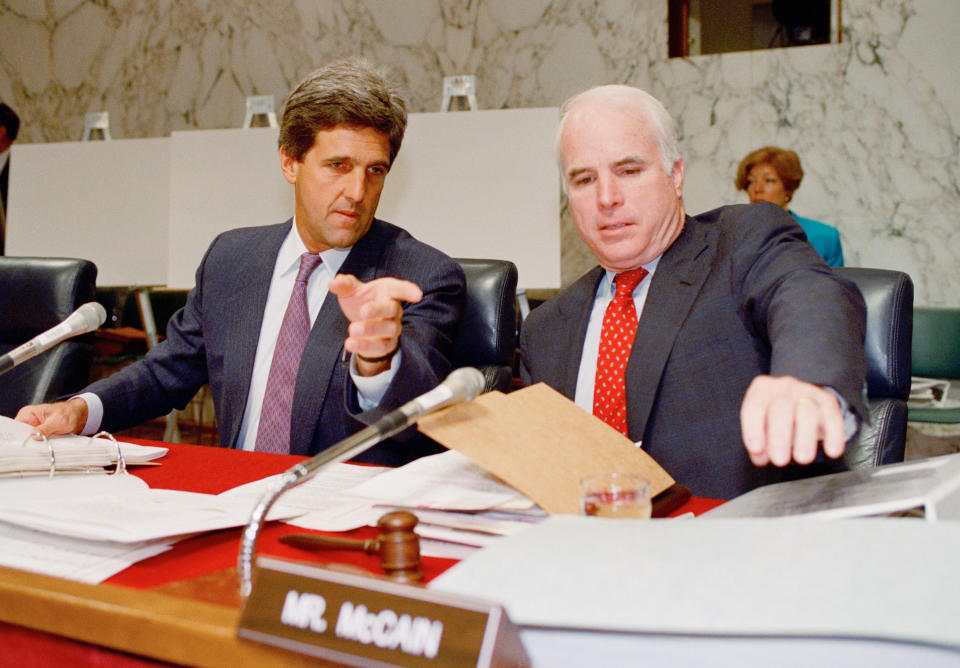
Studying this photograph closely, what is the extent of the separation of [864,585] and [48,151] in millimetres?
4919

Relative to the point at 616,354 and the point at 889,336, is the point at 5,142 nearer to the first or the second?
the point at 616,354

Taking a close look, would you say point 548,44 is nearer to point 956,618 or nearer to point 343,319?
point 343,319

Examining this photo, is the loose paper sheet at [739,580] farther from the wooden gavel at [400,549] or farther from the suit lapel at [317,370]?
the suit lapel at [317,370]

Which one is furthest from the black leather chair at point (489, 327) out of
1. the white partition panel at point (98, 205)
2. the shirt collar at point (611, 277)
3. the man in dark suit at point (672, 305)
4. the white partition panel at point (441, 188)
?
the white partition panel at point (98, 205)

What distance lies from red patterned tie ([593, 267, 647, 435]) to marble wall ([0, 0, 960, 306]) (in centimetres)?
316

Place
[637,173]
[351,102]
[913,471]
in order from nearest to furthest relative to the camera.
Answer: [913,471], [637,173], [351,102]

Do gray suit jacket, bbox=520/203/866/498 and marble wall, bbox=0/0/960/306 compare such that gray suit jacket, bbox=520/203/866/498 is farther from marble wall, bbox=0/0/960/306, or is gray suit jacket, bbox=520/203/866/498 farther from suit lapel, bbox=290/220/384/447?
marble wall, bbox=0/0/960/306

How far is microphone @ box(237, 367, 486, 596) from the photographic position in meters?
0.75

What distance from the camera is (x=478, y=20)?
5.13 m

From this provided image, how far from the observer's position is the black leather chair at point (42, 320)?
2.07 metres

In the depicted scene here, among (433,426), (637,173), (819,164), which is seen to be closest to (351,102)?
(637,173)

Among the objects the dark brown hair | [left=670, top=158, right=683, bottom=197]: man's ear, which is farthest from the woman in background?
[left=670, top=158, right=683, bottom=197]: man's ear

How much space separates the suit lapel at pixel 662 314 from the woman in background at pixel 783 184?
9.04ft

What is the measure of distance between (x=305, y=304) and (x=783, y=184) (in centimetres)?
312
